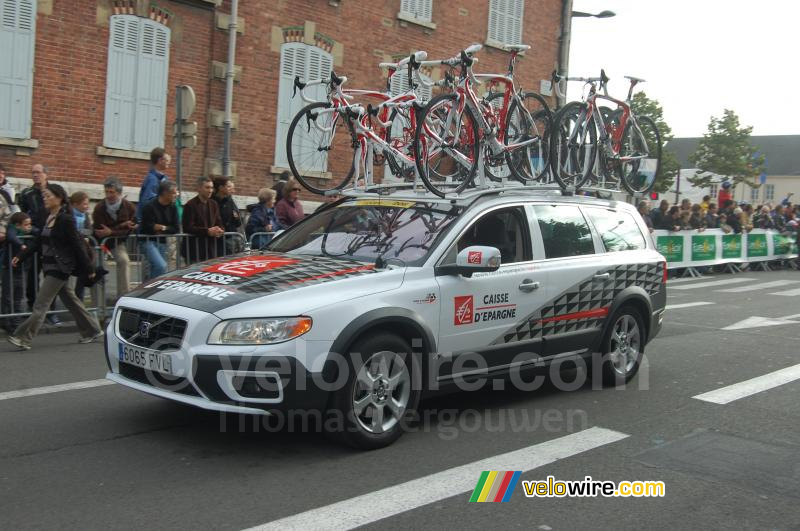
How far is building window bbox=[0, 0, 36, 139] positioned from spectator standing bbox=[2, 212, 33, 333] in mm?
5628

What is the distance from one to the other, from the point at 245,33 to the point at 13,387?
12199 millimetres

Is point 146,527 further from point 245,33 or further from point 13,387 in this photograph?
point 245,33

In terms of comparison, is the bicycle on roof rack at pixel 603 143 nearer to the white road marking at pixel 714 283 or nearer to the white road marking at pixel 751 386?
the white road marking at pixel 751 386

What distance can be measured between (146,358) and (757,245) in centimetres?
2299

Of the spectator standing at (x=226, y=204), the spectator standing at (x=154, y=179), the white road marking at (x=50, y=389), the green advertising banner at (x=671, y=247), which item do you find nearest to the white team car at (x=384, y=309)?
the white road marking at (x=50, y=389)

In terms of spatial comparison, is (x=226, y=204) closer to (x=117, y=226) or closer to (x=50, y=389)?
(x=117, y=226)

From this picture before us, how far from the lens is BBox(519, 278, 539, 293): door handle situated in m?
6.50

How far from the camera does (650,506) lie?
4.75 meters

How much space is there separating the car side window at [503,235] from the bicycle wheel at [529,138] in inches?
56.8

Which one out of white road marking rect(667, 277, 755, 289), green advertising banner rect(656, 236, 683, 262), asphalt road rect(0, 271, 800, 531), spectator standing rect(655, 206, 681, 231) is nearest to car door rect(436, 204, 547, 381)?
asphalt road rect(0, 271, 800, 531)

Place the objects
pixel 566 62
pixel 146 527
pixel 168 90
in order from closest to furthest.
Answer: pixel 146 527
pixel 168 90
pixel 566 62

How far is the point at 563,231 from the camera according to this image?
7.12m

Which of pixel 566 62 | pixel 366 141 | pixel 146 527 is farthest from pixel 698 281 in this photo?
pixel 146 527

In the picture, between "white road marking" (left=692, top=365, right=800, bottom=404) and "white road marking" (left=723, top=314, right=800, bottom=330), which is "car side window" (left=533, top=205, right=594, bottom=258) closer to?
"white road marking" (left=692, top=365, right=800, bottom=404)
